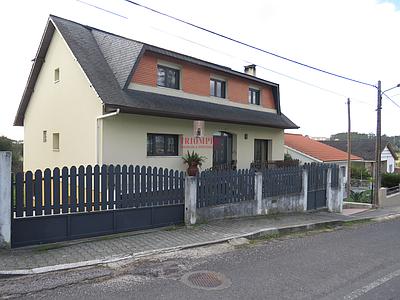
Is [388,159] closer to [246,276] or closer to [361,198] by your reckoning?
[361,198]

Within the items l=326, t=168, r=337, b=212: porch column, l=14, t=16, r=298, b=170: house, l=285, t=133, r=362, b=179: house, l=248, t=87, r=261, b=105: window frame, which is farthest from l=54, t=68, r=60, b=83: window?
l=285, t=133, r=362, b=179: house

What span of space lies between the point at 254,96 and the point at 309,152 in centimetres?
1804

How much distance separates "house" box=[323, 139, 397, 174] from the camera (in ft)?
146

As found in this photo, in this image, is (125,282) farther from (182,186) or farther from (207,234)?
(182,186)

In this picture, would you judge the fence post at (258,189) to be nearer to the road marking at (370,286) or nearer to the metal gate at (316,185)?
the metal gate at (316,185)

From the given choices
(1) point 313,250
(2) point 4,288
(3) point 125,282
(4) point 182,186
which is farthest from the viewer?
(4) point 182,186

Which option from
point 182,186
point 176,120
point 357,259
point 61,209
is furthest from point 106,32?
point 357,259

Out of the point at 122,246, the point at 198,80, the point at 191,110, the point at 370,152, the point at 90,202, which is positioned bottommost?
the point at 122,246

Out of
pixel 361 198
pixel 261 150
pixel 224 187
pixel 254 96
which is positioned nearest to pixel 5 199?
pixel 224 187

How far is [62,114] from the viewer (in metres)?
14.3

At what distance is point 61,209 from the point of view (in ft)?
22.4

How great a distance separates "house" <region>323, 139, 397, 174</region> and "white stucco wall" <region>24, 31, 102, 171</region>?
1505 inches

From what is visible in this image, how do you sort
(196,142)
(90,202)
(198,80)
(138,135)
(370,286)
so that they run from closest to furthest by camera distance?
1. (370,286)
2. (90,202)
3. (138,135)
4. (196,142)
5. (198,80)

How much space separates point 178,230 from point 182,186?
108 centimetres
